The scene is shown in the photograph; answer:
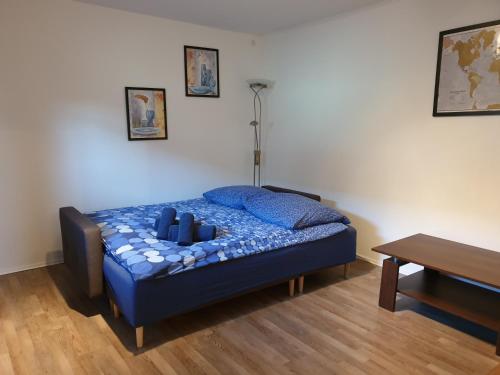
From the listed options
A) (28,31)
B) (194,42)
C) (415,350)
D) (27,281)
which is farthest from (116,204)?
(415,350)

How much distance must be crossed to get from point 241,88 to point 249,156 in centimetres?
82

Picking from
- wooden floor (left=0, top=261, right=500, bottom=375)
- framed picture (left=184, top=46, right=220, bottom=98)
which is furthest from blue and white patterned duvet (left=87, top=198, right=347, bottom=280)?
framed picture (left=184, top=46, right=220, bottom=98)

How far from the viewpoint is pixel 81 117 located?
3.25m

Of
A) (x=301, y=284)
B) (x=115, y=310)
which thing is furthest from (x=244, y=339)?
(x=115, y=310)

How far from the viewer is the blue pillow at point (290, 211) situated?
280cm

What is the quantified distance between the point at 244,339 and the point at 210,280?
0.41m

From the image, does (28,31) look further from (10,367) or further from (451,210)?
(451,210)

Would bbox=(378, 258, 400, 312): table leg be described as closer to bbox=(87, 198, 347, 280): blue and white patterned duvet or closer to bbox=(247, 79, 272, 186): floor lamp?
bbox=(87, 198, 347, 280): blue and white patterned duvet

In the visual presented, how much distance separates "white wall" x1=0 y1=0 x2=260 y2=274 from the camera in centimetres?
297

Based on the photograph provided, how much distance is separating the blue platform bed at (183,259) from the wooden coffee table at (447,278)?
50 centimetres

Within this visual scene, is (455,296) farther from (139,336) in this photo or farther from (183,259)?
(139,336)

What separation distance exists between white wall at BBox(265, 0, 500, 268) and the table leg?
69 centimetres

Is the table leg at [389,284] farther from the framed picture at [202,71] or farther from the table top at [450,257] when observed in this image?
the framed picture at [202,71]

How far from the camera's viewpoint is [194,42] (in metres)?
3.80
